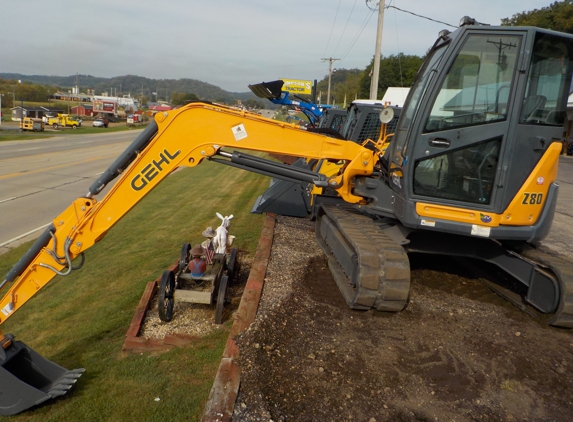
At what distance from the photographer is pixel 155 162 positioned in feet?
17.2

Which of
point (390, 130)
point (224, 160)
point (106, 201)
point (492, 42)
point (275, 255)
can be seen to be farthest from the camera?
point (390, 130)

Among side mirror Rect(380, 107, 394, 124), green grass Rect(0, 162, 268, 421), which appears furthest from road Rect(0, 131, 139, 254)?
side mirror Rect(380, 107, 394, 124)

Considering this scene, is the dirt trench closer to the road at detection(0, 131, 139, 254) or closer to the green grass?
the green grass

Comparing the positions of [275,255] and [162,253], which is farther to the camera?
[162,253]

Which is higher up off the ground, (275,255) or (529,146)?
(529,146)

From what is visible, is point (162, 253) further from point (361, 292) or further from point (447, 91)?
point (447, 91)

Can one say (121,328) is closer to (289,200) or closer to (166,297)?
(166,297)

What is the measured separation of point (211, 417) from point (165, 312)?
2.53 meters

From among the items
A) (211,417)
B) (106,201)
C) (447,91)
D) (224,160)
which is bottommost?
(211,417)

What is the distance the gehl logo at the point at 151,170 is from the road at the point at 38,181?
731 cm

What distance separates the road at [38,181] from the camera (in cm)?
1293

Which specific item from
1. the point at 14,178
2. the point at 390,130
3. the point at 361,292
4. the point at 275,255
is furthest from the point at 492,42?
the point at 14,178

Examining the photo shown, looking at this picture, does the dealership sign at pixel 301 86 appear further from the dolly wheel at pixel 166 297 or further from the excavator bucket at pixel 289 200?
the dolly wheel at pixel 166 297

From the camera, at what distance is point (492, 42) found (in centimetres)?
533
